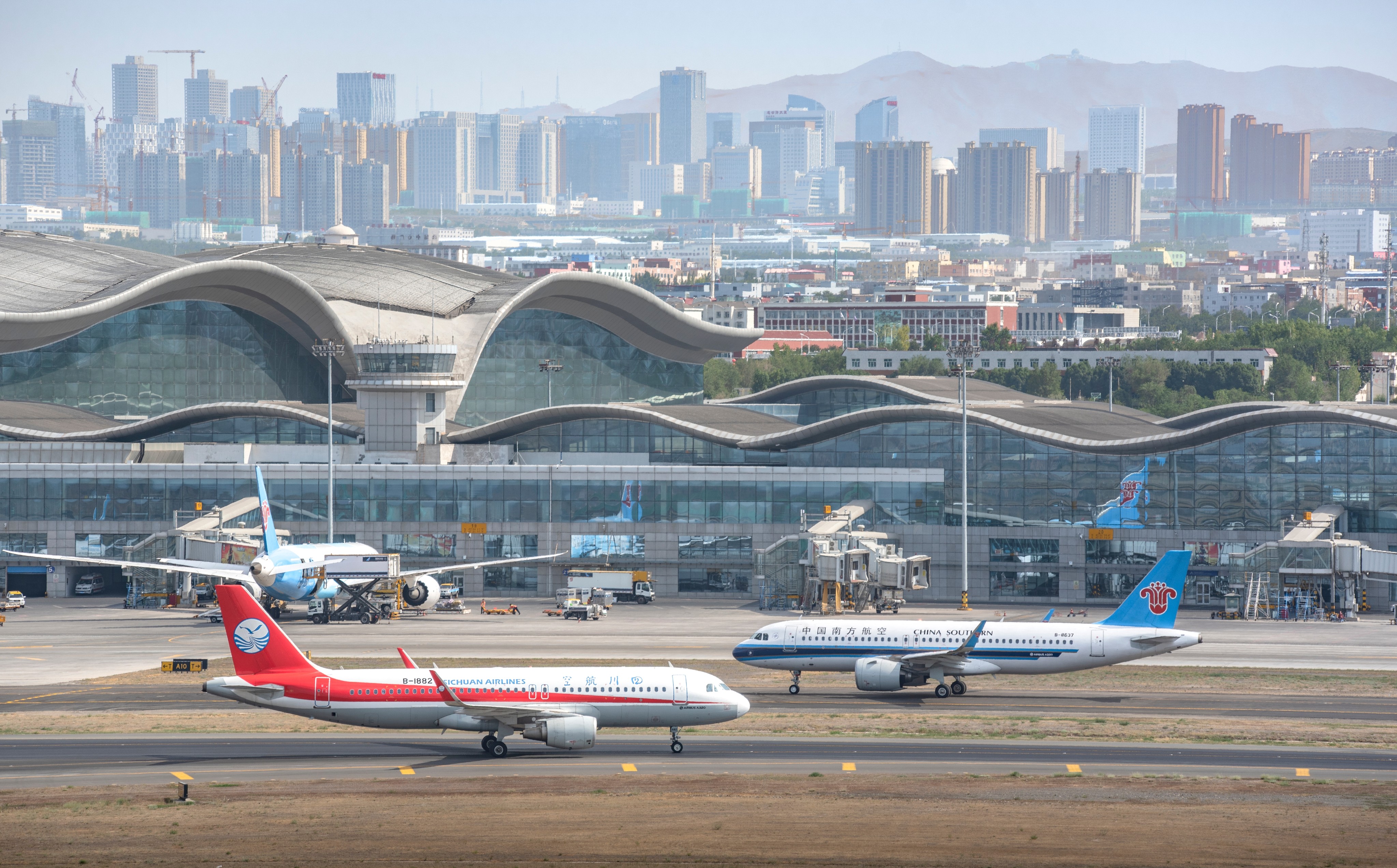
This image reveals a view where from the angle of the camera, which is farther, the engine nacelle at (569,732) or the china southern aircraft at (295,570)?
the china southern aircraft at (295,570)

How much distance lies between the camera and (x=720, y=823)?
46281 mm

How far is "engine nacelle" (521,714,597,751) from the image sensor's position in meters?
55.3

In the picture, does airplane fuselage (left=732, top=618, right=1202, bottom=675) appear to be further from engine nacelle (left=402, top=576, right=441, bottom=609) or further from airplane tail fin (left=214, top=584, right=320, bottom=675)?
engine nacelle (left=402, top=576, right=441, bottom=609)

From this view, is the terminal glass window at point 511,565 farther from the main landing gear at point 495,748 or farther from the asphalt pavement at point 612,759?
the main landing gear at point 495,748

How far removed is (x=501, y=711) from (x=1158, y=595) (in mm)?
29298

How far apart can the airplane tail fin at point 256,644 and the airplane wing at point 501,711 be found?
4755 mm

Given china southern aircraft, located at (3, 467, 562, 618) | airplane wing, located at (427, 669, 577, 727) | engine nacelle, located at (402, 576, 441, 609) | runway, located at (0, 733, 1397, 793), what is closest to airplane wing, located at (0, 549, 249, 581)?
china southern aircraft, located at (3, 467, 562, 618)

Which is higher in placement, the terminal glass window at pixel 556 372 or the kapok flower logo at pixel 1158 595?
the terminal glass window at pixel 556 372

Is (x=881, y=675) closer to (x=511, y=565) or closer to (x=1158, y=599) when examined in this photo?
(x=1158, y=599)

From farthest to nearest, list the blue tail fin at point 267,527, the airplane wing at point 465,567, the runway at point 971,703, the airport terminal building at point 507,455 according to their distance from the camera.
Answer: the airport terminal building at point 507,455 < the airplane wing at point 465,567 < the blue tail fin at point 267,527 < the runway at point 971,703

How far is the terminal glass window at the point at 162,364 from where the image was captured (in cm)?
13450

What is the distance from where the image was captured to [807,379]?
6122 inches

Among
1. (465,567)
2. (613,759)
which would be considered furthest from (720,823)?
(465,567)

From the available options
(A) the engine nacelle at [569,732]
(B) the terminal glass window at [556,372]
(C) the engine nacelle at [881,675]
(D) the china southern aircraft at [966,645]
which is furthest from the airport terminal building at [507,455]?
(A) the engine nacelle at [569,732]
